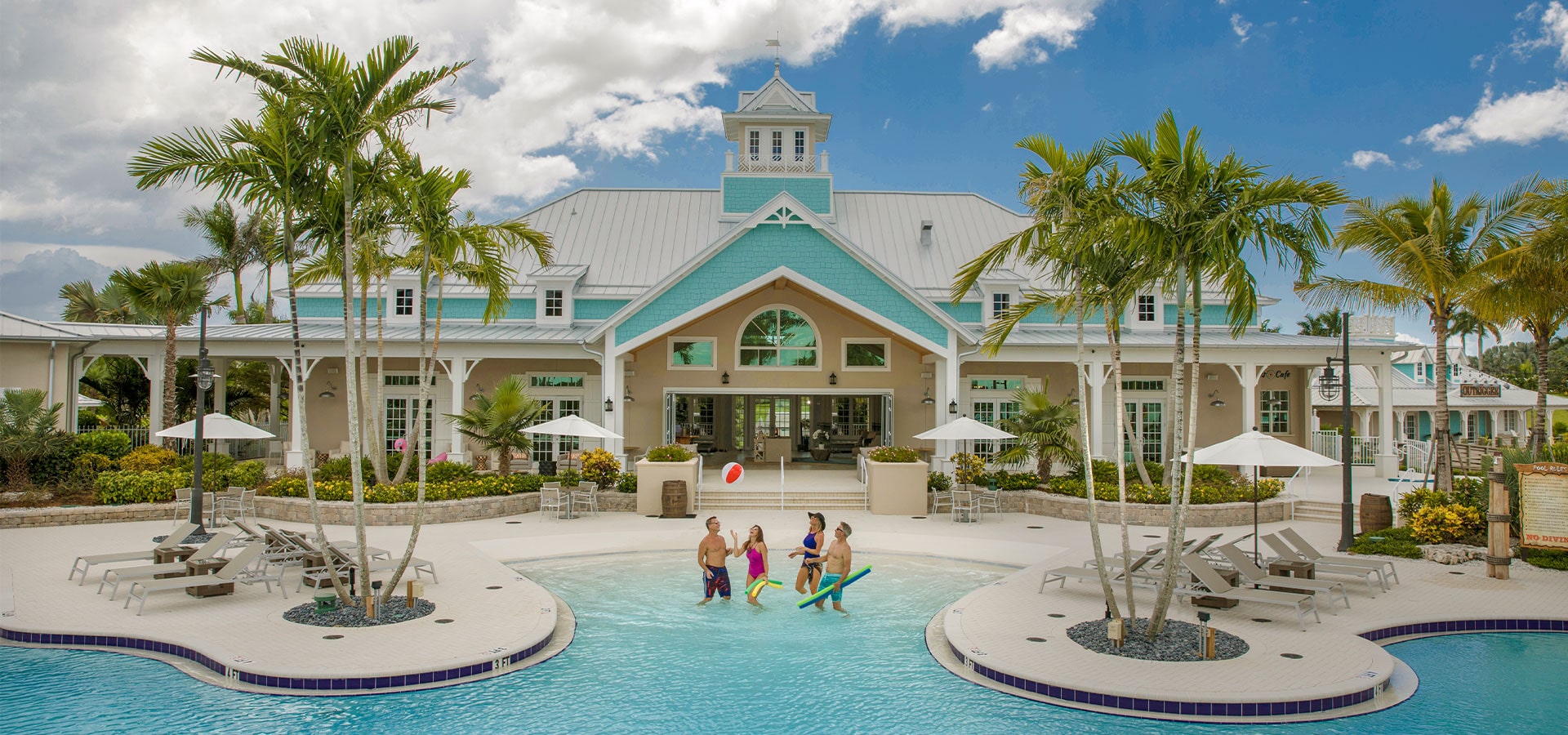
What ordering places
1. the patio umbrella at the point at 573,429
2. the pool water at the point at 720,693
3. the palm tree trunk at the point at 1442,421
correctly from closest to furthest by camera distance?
the pool water at the point at 720,693 → the palm tree trunk at the point at 1442,421 → the patio umbrella at the point at 573,429

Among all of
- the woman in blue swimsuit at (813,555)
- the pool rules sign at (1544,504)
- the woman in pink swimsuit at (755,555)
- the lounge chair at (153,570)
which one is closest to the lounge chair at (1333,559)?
the pool rules sign at (1544,504)

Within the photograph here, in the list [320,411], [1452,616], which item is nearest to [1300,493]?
[1452,616]

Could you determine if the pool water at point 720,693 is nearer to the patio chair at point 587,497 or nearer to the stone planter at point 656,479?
the stone planter at point 656,479

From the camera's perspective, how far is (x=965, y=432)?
1825 cm

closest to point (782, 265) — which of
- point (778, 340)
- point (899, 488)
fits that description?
point (778, 340)

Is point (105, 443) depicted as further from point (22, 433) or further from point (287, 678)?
point (287, 678)

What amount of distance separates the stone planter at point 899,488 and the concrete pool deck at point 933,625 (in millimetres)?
3470

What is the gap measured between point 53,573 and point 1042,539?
583 inches

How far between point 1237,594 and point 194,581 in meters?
11.8

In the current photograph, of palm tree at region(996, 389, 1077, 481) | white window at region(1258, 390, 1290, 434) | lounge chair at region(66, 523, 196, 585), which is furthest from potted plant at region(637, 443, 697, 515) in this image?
white window at region(1258, 390, 1290, 434)

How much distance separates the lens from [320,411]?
24.8 meters

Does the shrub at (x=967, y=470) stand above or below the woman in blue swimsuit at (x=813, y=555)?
above

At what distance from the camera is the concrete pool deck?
7.95 m

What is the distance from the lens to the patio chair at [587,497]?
18.9 m
